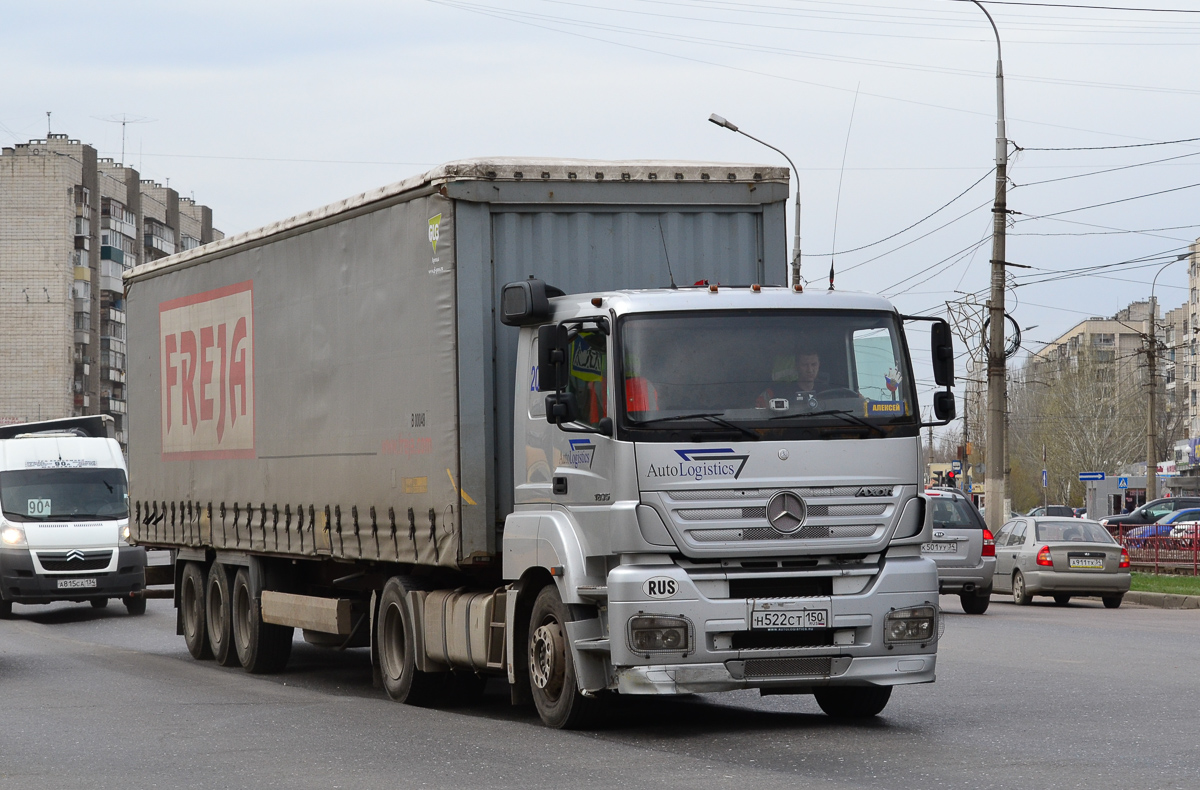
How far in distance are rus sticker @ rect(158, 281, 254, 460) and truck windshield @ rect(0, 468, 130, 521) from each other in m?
8.18

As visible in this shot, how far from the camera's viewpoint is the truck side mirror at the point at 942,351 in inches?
393

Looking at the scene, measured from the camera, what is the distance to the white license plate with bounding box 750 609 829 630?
9469mm

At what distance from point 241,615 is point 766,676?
7258 mm

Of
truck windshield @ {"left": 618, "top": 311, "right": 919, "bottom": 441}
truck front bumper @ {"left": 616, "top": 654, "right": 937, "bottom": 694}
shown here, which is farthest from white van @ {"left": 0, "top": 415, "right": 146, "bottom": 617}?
truck windshield @ {"left": 618, "top": 311, "right": 919, "bottom": 441}

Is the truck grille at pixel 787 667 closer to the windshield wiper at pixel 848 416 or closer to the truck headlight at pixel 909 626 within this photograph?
the truck headlight at pixel 909 626

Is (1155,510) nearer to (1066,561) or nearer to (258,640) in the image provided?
(1066,561)

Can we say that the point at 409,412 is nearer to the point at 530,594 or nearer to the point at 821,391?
the point at 530,594

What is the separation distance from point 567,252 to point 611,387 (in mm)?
1951

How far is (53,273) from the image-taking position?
87375mm

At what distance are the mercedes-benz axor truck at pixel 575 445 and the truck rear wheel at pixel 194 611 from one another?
1.42 meters

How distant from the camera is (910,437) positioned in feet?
32.0

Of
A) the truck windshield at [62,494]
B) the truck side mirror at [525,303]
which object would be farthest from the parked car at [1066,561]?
the truck side mirror at [525,303]

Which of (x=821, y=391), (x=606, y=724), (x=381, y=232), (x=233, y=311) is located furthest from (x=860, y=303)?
(x=233, y=311)

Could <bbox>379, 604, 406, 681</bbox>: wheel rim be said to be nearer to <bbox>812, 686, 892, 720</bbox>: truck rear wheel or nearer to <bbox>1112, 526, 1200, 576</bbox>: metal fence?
<bbox>812, 686, 892, 720</bbox>: truck rear wheel
